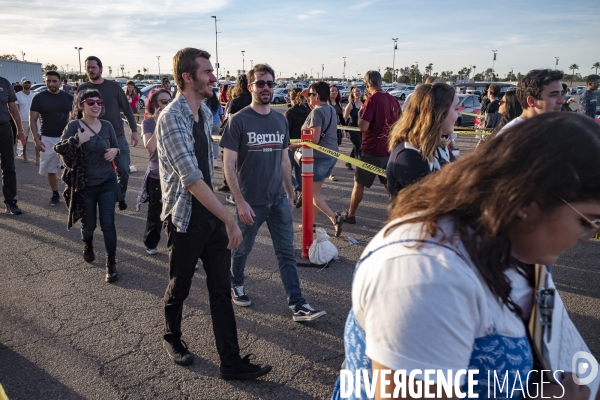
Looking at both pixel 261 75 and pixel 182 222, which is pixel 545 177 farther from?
pixel 261 75

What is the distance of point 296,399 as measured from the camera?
3.08 m

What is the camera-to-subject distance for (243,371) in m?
3.23

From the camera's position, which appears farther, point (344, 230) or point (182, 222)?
point (344, 230)

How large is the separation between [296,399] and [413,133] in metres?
1.94

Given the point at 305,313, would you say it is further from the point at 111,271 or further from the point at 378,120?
the point at 378,120

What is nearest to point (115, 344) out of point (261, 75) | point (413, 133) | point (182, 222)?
point (182, 222)

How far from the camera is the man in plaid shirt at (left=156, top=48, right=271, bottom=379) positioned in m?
2.90

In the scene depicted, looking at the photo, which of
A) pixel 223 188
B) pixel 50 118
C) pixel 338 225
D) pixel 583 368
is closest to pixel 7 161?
pixel 50 118

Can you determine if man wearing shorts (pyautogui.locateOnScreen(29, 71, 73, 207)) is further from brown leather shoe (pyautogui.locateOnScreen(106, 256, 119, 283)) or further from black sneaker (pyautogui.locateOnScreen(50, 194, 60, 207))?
brown leather shoe (pyautogui.locateOnScreen(106, 256, 119, 283))

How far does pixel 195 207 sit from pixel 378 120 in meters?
3.81

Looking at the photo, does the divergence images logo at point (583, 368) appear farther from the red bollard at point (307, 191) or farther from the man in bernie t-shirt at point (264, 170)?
the red bollard at point (307, 191)

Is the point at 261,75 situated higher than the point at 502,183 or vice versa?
the point at 261,75

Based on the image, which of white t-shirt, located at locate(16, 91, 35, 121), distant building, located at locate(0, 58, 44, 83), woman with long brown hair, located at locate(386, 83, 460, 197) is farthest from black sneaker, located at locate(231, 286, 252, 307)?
distant building, located at locate(0, 58, 44, 83)

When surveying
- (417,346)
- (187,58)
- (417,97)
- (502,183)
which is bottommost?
(417,346)
